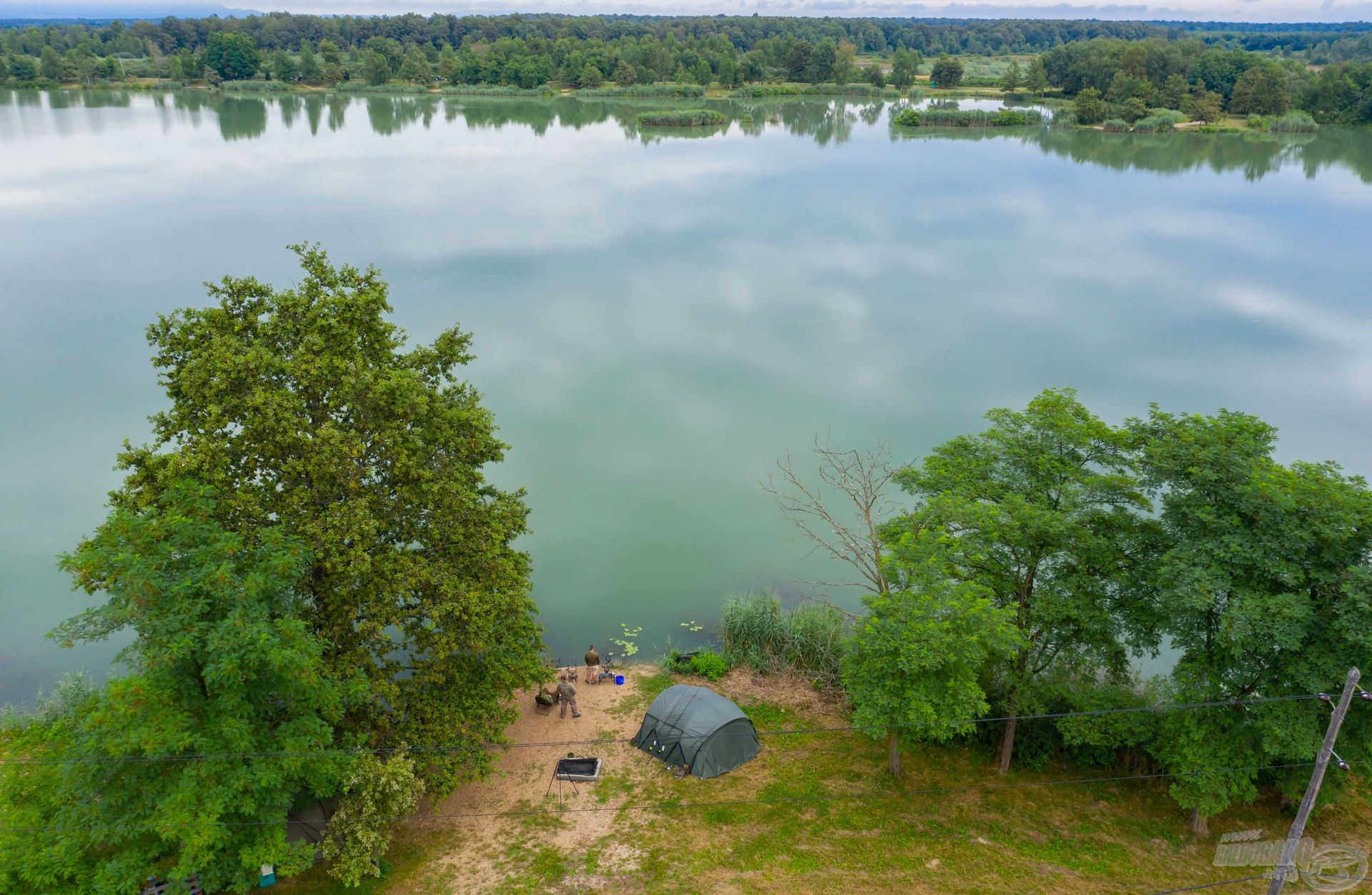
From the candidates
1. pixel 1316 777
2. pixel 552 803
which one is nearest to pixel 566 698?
pixel 552 803

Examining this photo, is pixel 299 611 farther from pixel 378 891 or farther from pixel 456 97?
pixel 456 97

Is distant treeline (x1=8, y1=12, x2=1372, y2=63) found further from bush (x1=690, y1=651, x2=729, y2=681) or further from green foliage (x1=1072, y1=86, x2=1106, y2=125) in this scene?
bush (x1=690, y1=651, x2=729, y2=681)

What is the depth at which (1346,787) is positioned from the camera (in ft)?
45.3

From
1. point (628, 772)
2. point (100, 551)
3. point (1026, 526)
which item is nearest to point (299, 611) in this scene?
point (100, 551)

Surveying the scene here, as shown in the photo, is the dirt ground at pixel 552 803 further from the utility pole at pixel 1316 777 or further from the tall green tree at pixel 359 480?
the utility pole at pixel 1316 777

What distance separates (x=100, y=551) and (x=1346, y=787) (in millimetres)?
19564

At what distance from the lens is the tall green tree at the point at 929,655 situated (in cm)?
1331

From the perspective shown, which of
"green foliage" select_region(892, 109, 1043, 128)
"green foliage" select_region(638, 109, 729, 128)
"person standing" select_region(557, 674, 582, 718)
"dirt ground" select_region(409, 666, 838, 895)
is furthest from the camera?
"green foliage" select_region(892, 109, 1043, 128)

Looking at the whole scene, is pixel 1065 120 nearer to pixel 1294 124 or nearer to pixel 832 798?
pixel 1294 124

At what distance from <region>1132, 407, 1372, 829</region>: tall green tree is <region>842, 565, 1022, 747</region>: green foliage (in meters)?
2.84

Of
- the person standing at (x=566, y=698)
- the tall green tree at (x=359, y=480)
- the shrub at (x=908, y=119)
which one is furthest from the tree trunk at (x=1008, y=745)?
the shrub at (x=908, y=119)

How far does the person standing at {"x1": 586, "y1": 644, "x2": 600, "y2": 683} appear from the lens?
731 inches

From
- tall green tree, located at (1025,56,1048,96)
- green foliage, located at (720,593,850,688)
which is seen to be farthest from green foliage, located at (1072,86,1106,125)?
green foliage, located at (720,593,850,688)

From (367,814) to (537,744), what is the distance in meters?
2.70
